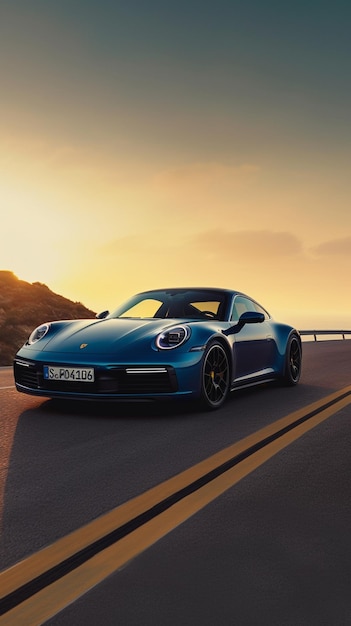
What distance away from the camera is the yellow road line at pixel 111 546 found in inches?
96.4

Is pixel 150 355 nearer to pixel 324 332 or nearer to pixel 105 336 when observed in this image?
pixel 105 336

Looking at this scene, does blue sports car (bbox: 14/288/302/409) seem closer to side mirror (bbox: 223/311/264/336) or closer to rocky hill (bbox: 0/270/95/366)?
side mirror (bbox: 223/311/264/336)

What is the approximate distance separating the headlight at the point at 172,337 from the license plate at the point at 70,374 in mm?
722

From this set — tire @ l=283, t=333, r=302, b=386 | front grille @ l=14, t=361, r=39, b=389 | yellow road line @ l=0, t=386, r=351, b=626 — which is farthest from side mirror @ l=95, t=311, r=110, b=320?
yellow road line @ l=0, t=386, r=351, b=626

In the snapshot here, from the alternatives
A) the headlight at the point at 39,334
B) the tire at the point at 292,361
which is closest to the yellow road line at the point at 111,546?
the headlight at the point at 39,334

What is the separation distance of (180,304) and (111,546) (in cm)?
557

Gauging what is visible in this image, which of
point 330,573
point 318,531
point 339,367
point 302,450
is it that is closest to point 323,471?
point 302,450

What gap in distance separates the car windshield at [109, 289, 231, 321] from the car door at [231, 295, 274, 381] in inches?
9.3

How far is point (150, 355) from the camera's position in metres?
6.56

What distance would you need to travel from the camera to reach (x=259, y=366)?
8.45 m

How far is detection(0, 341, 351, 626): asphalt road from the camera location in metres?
2.43

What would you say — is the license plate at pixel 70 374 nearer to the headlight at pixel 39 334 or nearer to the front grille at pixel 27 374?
the front grille at pixel 27 374

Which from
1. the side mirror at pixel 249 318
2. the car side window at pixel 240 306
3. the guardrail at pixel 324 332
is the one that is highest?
the car side window at pixel 240 306

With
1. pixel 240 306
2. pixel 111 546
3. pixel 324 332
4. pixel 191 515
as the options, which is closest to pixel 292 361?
pixel 240 306
